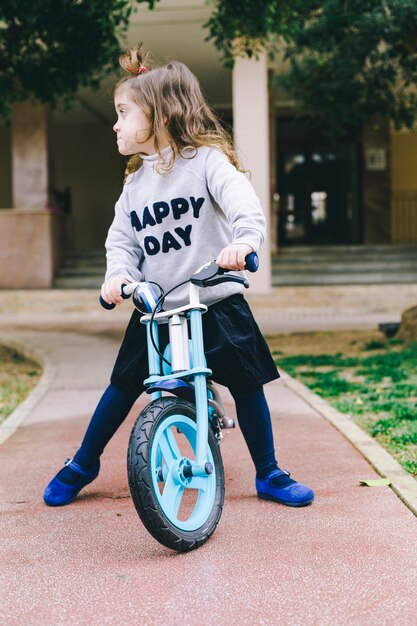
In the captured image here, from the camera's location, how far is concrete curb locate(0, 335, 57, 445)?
5.68m

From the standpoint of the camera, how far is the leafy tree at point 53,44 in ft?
26.2

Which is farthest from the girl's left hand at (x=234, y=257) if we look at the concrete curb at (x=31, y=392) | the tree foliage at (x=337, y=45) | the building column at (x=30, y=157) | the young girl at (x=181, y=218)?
the building column at (x=30, y=157)

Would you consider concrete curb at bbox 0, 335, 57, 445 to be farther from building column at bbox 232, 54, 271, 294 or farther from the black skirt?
building column at bbox 232, 54, 271, 294

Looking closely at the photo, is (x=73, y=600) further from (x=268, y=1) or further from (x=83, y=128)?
(x=83, y=128)

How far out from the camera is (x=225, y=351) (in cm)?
340

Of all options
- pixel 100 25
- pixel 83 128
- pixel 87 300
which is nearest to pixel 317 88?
pixel 100 25

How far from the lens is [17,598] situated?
109 inches

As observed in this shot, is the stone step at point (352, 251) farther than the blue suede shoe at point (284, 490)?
Yes

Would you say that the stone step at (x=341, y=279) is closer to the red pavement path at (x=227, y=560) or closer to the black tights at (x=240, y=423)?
the red pavement path at (x=227, y=560)

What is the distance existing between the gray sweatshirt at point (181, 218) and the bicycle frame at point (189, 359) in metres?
Result: 0.23

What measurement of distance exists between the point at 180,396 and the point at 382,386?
3.76m

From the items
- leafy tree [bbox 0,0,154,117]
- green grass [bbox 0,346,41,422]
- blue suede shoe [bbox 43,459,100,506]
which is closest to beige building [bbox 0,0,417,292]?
leafy tree [bbox 0,0,154,117]

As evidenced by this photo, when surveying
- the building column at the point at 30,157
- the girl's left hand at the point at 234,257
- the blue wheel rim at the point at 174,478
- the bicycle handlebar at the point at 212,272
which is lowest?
the blue wheel rim at the point at 174,478

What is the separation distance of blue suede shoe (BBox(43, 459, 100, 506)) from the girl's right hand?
0.86m
